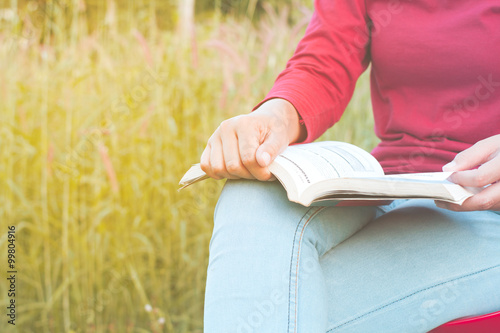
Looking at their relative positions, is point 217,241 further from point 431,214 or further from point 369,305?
point 431,214

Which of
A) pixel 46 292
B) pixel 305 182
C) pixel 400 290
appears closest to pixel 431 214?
pixel 400 290

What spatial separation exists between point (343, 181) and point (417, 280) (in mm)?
208

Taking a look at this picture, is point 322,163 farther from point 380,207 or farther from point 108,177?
point 108,177

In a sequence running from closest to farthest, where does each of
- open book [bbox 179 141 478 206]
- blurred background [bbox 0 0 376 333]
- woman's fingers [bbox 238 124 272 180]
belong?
open book [bbox 179 141 478 206] → woman's fingers [bbox 238 124 272 180] → blurred background [bbox 0 0 376 333]

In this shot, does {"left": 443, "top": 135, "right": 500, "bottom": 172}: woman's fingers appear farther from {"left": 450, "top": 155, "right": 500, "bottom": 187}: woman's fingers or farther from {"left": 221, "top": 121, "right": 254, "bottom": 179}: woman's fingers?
{"left": 221, "top": 121, "right": 254, "bottom": 179}: woman's fingers

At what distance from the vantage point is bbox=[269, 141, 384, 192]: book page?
26.9 inches

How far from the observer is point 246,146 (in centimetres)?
74

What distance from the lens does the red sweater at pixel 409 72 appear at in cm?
A: 89

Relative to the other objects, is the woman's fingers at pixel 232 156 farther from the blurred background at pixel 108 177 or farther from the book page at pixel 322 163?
the blurred background at pixel 108 177

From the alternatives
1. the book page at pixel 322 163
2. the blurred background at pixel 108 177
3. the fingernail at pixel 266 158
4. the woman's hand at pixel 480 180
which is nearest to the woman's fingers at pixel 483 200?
the woman's hand at pixel 480 180

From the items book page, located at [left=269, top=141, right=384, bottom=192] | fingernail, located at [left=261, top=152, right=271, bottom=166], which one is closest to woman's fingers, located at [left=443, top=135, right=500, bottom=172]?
book page, located at [left=269, top=141, right=384, bottom=192]

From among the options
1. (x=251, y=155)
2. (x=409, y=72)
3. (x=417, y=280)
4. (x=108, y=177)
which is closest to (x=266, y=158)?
(x=251, y=155)

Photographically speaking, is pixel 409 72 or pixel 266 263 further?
pixel 409 72

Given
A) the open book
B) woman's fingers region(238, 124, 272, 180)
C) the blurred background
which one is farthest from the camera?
the blurred background
